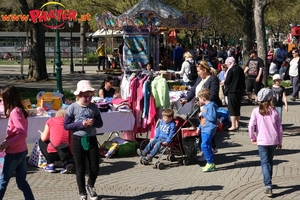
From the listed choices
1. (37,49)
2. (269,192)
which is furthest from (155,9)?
(269,192)

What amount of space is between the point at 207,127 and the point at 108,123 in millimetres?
2074

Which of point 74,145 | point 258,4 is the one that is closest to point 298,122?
point 258,4

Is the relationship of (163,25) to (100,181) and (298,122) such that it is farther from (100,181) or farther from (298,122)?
(100,181)

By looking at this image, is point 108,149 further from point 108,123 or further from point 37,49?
point 37,49

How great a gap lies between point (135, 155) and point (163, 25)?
53.4 ft

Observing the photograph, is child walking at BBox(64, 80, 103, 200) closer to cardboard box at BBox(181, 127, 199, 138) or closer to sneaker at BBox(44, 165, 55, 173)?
sneaker at BBox(44, 165, 55, 173)

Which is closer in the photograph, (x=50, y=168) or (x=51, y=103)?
(x=50, y=168)

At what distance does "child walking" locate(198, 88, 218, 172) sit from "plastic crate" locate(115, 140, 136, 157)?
1722mm

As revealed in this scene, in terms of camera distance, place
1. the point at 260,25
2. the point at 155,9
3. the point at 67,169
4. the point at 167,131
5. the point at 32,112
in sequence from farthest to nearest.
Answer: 1. the point at 155,9
2. the point at 260,25
3. the point at 32,112
4. the point at 167,131
5. the point at 67,169

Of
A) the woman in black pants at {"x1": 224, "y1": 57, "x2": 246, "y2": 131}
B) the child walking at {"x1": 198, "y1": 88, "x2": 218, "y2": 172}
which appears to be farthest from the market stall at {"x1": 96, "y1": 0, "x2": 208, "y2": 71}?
the child walking at {"x1": 198, "y1": 88, "x2": 218, "y2": 172}

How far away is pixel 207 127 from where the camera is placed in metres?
8.45

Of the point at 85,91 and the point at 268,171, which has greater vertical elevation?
the point at 85,91

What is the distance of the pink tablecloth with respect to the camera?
29.7 ft

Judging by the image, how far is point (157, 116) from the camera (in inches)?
387
